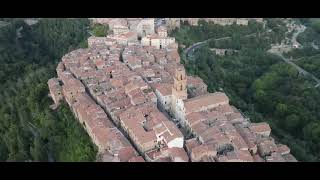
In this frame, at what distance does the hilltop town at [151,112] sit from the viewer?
33.4ft

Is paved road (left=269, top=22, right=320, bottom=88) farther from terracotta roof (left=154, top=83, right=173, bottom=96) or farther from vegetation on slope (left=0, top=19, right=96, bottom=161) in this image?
vegetation on slope (left=0, top=19, right=96, bottom=161)

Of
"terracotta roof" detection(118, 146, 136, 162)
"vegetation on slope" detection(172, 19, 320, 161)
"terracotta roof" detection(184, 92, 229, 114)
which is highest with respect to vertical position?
"terracotta roof" detection(184, 92, 229, 114)

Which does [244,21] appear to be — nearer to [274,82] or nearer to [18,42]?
[274,82]

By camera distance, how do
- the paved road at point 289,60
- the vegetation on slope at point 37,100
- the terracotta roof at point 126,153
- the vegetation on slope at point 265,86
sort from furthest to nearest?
1. the paved road at point 289,60
2. the vegetation on slope at point 265,86
3. the vegetation on slope at point 37,100
4. the terracotta roof at point 126,153

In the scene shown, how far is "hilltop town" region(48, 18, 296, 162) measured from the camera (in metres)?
10.2

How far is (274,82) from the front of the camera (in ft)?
58.2

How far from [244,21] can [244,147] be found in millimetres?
14357

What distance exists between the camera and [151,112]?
11.5 meters

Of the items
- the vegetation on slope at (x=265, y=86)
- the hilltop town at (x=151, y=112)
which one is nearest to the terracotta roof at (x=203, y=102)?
the hilltop town at (x=151, y=112)

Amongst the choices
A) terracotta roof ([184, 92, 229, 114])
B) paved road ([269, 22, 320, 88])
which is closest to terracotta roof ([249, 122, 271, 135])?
terracotta roof ([184, 92, 229, 114])

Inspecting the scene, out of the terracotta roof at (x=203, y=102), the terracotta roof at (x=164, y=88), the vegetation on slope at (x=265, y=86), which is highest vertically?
the terracotta roof at (x=164, y=88)

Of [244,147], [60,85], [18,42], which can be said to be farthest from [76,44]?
[244,147]

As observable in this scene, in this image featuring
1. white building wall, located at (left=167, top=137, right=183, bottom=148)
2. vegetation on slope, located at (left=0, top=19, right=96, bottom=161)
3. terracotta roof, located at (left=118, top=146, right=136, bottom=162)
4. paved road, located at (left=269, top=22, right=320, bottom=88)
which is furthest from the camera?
paved road, located at (left=269, top=22, right=320, bottom=88)

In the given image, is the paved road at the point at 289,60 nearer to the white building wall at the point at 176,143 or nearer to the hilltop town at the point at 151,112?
the hilltop town at the point at 151,112
